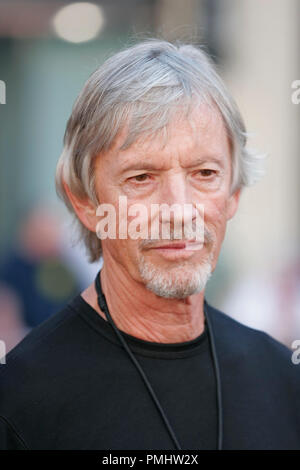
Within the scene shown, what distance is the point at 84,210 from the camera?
2.50 metres

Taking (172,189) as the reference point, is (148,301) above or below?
below

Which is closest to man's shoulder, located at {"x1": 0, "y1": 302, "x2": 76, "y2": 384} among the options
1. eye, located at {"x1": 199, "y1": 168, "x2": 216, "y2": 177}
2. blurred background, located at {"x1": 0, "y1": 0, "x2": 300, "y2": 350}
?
eye, located at {"x1": 199, "y1": 168, "x2": 216, "y2": 177}

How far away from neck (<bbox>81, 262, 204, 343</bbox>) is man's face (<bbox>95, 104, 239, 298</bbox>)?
0.24ft

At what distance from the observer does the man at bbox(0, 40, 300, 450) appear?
7.16 feet

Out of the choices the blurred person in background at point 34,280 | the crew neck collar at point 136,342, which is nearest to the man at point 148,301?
the crew neck collar at point 136,342

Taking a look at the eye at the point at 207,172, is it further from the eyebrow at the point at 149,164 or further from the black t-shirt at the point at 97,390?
the black t-shirt at the point at 97,390

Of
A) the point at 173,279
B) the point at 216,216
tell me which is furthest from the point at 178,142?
the point at 173,279

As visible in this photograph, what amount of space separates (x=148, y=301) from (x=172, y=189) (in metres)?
0.39

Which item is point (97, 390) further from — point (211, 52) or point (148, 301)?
point (211, 52)

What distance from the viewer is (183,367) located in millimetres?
2352

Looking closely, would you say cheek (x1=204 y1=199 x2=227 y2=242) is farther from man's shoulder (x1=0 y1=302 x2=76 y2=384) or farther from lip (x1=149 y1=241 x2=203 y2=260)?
man's shoulder (x1=0 y1=302 x2=76 y2=384)

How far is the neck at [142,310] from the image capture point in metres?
2.36

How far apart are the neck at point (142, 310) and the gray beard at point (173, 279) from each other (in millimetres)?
93
